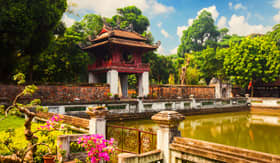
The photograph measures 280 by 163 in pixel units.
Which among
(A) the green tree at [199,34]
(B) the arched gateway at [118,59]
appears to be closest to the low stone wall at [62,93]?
(B) the arched gateway at [118,59]

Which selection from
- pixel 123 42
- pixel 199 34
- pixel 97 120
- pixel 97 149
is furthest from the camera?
pixel 199 34

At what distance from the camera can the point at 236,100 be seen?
27.0 m

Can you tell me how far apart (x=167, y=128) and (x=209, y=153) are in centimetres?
115

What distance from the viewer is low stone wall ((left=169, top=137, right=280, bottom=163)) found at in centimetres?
383

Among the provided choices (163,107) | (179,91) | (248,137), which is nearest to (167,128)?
(248,137)

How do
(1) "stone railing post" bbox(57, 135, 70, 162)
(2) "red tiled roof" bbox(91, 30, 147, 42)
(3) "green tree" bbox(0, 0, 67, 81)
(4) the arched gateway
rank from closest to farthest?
(1) "stone railing post" bbox(57, 135, 70, 162) < (3) "green tree" bbox(0, 0, 67, 81) < (4) the arched gateway < (2) "red tiled roof" bbox(91, 30, 147, 42)

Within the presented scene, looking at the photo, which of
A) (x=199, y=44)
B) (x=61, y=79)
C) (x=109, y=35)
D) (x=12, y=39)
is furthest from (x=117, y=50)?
(x=199, y=44)

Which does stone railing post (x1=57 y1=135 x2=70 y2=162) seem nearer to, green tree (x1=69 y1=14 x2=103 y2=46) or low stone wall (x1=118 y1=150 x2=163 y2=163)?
low stone wall (x1=118 y1=150 x2=163 y2=163)

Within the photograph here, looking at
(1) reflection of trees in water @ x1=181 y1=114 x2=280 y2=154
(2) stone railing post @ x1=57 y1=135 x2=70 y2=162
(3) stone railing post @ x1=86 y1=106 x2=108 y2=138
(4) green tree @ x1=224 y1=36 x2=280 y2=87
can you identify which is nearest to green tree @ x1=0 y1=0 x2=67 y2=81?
(3) stone railing post @ x1=86 y1=106 x2=108 y2=138

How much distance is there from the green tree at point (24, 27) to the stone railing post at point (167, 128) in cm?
1104

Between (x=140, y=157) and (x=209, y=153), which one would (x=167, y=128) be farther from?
(x=209, y=153)

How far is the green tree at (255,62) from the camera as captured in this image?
1129 inches

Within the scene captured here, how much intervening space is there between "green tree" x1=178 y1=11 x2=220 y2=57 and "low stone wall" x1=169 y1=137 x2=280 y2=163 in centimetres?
6187

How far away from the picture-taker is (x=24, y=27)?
501 inches
